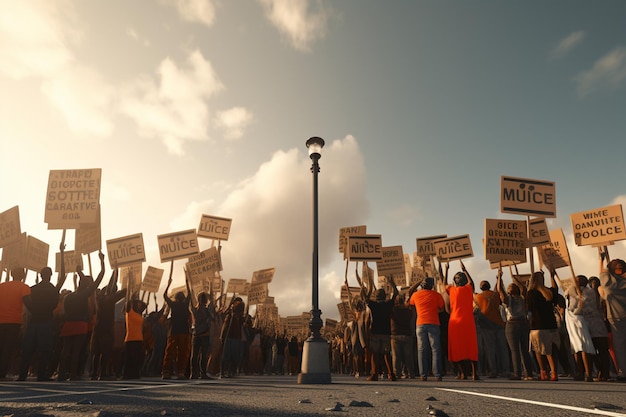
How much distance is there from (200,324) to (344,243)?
10882mm

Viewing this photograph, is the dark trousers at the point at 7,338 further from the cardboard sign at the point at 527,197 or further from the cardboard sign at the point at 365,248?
the cardboard sign at the point at 527,197

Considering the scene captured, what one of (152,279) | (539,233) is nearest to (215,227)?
(152,279)

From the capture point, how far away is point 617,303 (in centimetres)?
928

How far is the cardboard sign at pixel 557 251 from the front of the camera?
15.6m

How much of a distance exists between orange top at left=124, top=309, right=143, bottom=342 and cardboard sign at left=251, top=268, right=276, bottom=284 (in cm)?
1418

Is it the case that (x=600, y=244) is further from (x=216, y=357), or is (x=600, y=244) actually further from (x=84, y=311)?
(x=84, y=311)

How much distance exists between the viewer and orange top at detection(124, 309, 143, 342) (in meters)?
11.6

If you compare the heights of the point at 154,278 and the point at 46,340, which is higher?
the point at 154,278

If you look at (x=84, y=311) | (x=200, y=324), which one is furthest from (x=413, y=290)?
(x=84, y=311)

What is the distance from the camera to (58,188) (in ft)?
45.0

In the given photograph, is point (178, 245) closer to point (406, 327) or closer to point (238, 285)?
point (406, 327)

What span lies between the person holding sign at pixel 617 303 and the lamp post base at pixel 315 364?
5650 mm

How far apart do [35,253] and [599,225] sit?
17.9 metres

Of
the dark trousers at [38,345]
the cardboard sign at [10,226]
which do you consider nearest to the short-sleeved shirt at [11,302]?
the dark trousers at [38,345]
